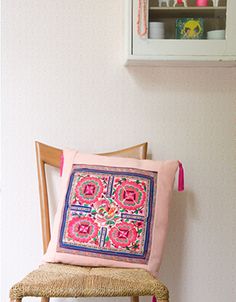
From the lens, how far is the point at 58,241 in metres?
1.24

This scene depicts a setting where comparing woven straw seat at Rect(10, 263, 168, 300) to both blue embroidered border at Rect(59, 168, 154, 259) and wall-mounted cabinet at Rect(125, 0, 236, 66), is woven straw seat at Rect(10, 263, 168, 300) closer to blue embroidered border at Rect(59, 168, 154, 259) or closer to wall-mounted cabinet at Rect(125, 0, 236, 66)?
blue embroidered border at Rect(59, 168, 154, 259)

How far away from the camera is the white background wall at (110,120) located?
1.45 m

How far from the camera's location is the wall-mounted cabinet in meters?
1.31

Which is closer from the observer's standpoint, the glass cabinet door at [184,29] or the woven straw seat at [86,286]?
the woven straw seat at [86,286]

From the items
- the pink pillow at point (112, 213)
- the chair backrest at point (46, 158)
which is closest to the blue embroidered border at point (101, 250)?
the pink pillow at point (112, 213)

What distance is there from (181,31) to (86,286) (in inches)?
30.5


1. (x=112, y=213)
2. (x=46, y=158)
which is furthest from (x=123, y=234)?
(x=46, y=158)

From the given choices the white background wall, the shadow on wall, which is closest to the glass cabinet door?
the white background wall

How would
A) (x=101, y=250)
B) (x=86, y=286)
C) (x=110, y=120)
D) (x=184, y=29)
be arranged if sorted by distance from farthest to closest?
(x=110, y=120)
(x=184, y=29)
(x=101, y=250)
(x=86, y=286)

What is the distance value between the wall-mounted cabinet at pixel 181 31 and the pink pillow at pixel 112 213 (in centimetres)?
32

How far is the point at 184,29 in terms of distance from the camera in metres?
1.34

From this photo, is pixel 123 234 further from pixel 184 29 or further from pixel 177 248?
pixel 184 29

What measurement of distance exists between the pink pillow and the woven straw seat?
12cm

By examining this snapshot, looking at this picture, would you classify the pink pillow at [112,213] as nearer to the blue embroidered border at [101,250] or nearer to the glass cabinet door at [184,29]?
the blue embroidered border at [101,250]
